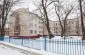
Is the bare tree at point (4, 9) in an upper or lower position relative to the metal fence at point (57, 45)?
upper

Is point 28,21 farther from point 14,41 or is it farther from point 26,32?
point 14,41

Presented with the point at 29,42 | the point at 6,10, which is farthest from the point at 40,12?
the point at 29,42

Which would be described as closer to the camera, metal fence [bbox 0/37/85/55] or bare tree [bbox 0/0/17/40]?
metal fence [bbox 0/37/85/55]

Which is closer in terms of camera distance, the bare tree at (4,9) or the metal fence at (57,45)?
the metal fence at (57,45)

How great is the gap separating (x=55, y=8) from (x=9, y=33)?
37.6 metres

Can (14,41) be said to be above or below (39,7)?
below

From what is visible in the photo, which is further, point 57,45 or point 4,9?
point 4,9

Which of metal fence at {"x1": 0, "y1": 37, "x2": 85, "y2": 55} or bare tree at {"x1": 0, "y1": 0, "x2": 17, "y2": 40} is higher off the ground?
bare tree at {"x1": 0, "y1": 0, "x2": 17, "y2": 40}

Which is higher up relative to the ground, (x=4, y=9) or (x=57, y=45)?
(x=4, y=9)

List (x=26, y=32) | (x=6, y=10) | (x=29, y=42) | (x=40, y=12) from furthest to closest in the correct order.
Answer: (x=26, y=32), (x=40, y=12), (x=6, y=10), (x=29, y=42)

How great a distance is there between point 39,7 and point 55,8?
556cm

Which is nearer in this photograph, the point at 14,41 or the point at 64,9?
the point at 14,41

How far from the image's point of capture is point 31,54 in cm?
1509

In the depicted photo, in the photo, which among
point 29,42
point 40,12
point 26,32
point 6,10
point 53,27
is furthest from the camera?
point 53,27
